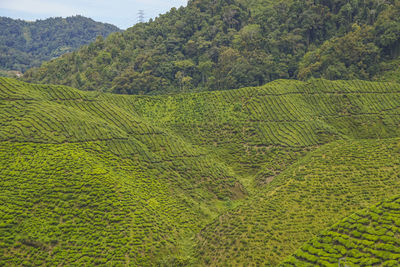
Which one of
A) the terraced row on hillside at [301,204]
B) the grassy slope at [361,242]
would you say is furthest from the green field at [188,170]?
the grassy slope at [361,242]

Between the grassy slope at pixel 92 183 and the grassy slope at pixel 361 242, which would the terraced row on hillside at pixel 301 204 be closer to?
the grassy slope at pixel 361 242

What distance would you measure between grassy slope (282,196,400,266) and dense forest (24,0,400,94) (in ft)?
179

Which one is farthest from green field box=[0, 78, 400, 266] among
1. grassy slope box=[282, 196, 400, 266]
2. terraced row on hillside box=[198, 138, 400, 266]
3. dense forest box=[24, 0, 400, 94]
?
dense forest box=[24, 0, 400, 94]

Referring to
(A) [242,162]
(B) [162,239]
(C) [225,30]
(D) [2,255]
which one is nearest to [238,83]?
(C) [225,30]

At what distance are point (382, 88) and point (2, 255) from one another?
64342 millimetres

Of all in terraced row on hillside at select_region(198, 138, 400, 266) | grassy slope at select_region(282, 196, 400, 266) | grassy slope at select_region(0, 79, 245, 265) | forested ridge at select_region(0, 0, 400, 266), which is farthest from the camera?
grassy slope at select_region(0, 79, 245, 265)

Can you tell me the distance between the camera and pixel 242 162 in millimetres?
53438

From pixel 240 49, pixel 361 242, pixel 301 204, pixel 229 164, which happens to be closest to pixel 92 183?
pixel 301 204

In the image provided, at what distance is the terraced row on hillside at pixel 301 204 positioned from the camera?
30469mm

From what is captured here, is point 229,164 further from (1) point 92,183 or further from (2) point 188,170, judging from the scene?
(1) point 92,183

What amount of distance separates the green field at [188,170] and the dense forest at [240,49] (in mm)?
15563

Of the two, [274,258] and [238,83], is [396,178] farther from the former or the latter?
[238,83]

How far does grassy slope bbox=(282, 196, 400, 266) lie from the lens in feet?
71.3

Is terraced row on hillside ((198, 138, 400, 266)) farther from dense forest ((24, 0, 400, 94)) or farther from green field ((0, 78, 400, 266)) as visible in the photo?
dense forest ((24, 0, 400, 94))
